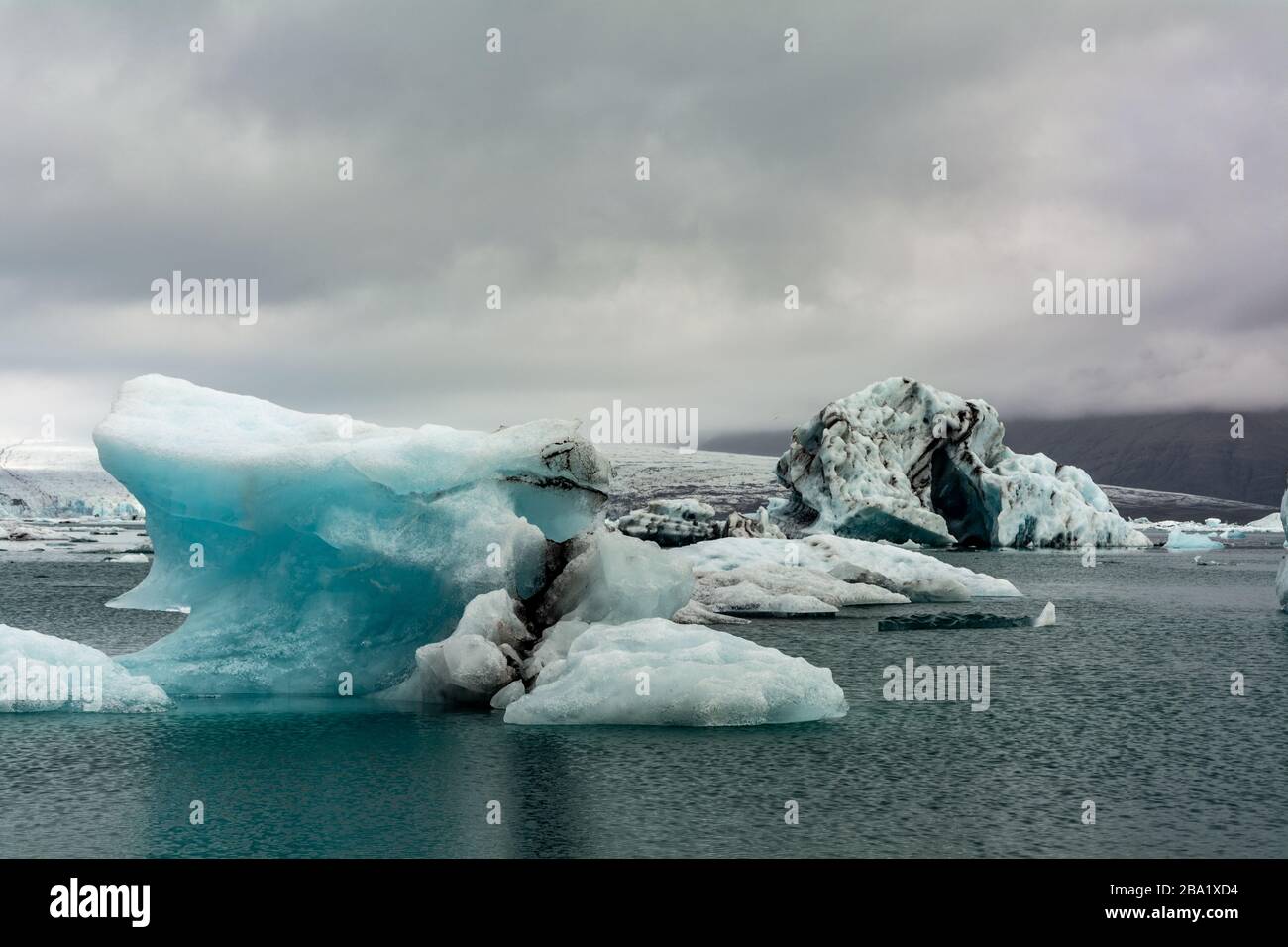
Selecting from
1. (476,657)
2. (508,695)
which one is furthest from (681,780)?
(476,657)

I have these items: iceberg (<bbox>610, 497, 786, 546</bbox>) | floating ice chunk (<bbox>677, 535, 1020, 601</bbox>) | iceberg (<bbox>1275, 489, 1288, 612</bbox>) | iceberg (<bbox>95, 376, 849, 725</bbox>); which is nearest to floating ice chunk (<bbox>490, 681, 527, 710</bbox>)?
iceberg (<bbox>95, 376, 849, 725</bbox>)

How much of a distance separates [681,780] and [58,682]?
319 inches

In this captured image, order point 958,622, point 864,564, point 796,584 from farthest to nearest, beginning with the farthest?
point 864,564 < point 796,584 < point 958,622

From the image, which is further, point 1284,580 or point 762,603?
point 762,603

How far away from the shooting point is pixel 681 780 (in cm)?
1135

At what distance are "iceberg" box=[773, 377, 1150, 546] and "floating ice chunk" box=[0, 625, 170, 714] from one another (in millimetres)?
46222

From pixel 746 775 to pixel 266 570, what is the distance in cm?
792

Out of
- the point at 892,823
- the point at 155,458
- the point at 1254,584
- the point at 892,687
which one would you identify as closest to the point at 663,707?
the point at 892,823

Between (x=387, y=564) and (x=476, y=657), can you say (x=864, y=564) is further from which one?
(x=476, y=657)

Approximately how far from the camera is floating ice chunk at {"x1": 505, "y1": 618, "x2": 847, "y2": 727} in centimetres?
1373

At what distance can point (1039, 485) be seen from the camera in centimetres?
6066

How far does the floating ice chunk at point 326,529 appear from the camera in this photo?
1541 centimetres

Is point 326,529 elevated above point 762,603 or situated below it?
above
